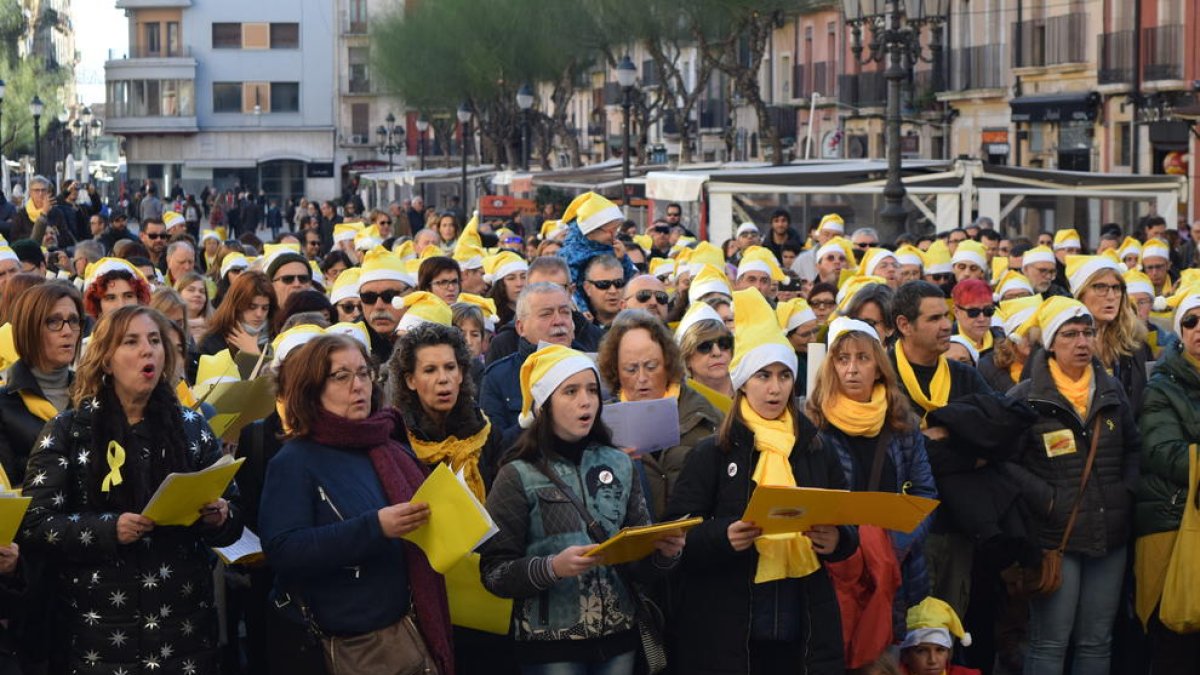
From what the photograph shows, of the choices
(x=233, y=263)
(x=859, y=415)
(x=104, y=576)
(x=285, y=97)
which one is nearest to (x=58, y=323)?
A: (x=104, y=576)

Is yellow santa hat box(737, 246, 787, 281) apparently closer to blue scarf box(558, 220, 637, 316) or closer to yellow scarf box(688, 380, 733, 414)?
blue scarf box(558, 220, 637, 316)

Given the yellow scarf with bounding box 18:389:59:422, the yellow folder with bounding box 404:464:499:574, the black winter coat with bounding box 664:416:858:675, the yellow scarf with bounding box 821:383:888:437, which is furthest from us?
the yellow scarf with bounding box 821:383:888:437

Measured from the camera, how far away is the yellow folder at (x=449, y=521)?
5.58 metres

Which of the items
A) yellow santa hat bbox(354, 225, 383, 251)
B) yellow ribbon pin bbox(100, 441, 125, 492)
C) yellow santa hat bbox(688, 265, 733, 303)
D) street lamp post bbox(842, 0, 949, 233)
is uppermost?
street lamp post bbox(842, 0, 949, 233)

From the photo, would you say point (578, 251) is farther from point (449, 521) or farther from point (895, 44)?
point (895, 44)

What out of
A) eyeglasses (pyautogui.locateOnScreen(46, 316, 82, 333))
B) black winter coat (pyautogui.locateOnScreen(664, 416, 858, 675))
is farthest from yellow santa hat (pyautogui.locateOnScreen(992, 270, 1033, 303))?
eyeglasses (pyautogui.locateOnScreen(46, 316, 82, 333))

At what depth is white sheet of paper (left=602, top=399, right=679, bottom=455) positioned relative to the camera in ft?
22.3

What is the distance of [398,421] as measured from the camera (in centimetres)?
628

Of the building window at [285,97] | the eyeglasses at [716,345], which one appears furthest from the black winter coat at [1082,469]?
the building window at [285,97]

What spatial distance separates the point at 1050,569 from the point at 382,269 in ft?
12.9

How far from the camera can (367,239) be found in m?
17.6

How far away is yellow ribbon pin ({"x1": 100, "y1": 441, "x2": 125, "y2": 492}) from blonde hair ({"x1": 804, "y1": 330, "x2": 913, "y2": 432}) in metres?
2.31

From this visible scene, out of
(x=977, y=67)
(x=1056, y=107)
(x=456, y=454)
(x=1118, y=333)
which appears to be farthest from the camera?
(x=977, y=67)

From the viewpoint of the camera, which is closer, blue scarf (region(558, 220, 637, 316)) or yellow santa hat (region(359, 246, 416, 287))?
yellow santa hat (region(359, 246, 416, 287))
